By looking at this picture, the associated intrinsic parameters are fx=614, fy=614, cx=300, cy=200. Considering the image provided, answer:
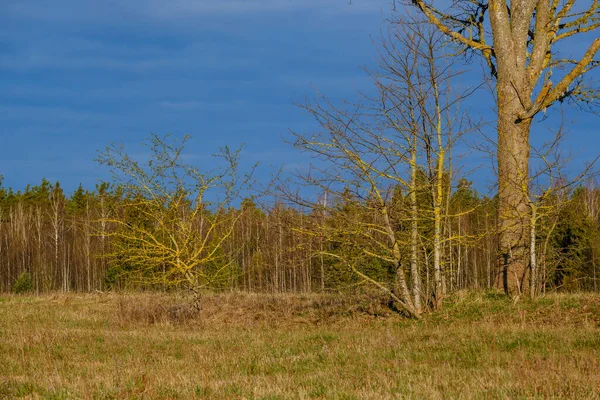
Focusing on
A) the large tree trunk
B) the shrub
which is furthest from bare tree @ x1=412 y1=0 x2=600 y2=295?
the shrub

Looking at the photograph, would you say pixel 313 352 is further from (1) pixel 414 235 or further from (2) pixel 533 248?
(2) pixel 533 248

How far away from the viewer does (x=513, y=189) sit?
1551cm

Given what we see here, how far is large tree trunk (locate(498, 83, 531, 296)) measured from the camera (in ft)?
50.5

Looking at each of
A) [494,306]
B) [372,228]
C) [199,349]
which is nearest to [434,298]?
[494,306]

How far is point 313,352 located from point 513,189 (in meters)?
8.17

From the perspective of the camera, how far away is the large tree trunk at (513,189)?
15.4 m

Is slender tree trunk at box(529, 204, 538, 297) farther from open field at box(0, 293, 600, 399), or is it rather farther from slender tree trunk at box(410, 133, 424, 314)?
slender tree trunk at box(410, 133, 424, 314)

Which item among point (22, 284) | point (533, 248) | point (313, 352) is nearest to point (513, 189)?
point (533, 248)

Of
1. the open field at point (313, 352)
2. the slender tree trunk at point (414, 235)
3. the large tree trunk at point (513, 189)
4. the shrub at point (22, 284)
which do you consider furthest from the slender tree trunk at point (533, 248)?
the shrub at point (22, 284)

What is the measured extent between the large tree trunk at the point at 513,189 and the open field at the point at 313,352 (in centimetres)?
120

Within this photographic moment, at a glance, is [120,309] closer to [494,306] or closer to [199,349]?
[199,349]

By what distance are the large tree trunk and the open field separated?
1.20 m

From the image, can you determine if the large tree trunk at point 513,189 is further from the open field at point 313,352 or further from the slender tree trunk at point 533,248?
the open field at point 313,352

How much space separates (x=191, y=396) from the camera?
21.9 feet
